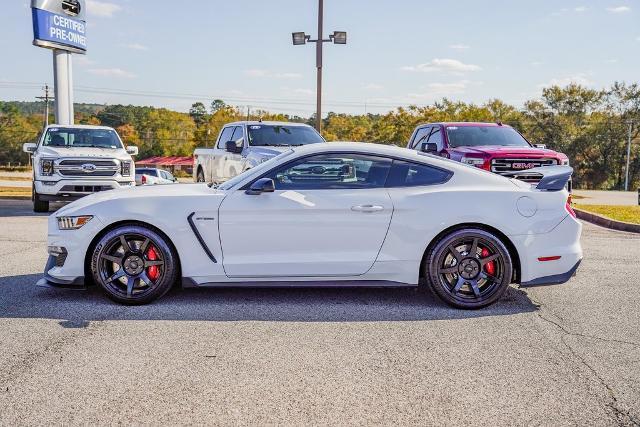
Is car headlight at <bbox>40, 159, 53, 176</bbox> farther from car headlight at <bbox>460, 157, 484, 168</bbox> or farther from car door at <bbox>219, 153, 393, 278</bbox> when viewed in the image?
car door at <bbox>219, 153, 393, 278</bbox>

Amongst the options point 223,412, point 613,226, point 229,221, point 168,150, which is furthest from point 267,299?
point 168,150

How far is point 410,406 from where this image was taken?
333 cm

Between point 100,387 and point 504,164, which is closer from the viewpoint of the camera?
point 100,387

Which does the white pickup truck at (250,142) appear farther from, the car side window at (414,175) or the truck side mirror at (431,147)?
the car side window at (414,175)

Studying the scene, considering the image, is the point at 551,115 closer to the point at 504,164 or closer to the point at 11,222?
the point at 504,164

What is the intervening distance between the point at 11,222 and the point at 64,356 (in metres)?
8.46

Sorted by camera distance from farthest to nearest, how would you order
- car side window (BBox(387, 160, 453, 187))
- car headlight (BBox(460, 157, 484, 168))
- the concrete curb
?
1. the concrete curb
2. car headlight (BBox(460, 157, 484, 168))
3. car side window (BBox(387, 160, 453, 187))

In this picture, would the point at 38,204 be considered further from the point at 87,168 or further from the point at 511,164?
the point at 511,164

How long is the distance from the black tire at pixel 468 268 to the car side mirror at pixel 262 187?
1515mm

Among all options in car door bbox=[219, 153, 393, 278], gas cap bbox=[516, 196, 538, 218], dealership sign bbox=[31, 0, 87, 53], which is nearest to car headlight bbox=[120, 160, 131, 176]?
dealership sign bbox=[31, 0, 87, 53]

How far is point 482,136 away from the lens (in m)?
13.1

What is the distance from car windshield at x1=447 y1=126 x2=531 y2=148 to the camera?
12.9 m

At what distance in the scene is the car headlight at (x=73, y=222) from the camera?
5.37m

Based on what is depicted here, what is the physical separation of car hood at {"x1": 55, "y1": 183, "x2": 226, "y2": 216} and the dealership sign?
614 inches
